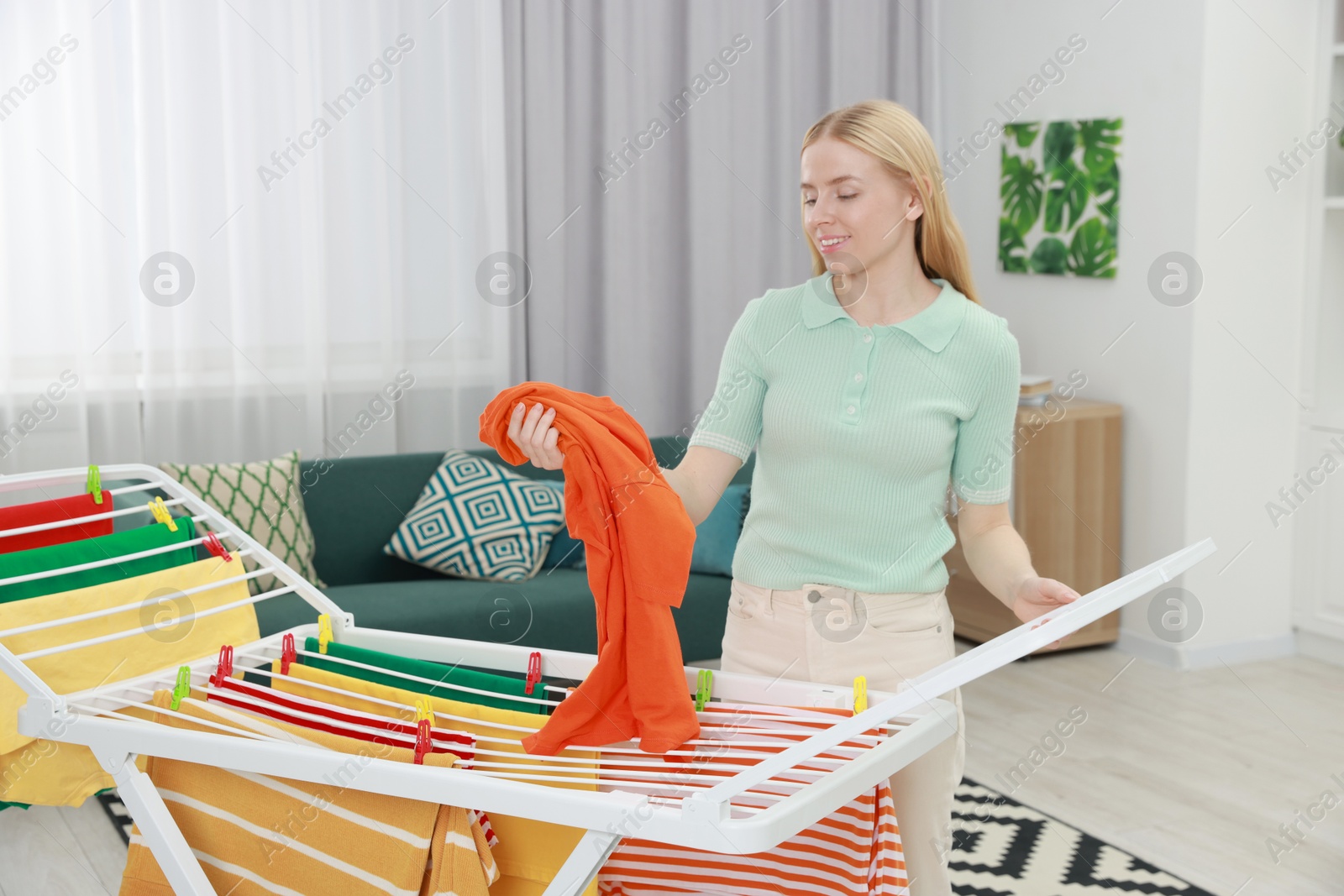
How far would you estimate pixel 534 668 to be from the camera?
166 centimetres

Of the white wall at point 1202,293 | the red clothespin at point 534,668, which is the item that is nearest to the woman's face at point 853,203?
the red clothespin at point 534,668

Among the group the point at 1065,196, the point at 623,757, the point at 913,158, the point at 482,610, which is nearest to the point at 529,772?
the point at 623,757

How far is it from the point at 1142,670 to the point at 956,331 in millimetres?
2726

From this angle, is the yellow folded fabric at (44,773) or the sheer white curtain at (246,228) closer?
the yellow folded fabric at (44,773)

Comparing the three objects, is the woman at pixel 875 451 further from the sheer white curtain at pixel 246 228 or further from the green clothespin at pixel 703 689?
the sheer white curtain at pixel 246 228

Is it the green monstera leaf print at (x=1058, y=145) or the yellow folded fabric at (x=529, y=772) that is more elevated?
the green monstera leaf print at (x=1058, y=145)

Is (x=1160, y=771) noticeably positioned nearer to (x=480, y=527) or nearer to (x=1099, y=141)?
(x=480, y=527)

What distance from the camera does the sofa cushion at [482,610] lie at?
3.20 m

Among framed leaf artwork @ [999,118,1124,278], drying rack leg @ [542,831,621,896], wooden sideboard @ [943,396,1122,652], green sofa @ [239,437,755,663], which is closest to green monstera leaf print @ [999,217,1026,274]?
framed leaf artwork @ [999,118,1124,278]

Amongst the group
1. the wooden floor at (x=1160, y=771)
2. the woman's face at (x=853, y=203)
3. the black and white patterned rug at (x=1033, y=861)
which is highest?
the woman's face at (x=853, y=203)

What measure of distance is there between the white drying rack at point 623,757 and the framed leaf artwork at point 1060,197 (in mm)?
2994

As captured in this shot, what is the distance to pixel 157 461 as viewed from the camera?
3.75 metres

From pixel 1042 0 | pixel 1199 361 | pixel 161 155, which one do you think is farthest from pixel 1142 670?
pixel 161 155

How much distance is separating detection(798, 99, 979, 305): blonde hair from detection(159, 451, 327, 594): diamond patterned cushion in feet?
7.36
